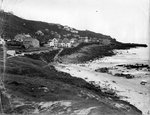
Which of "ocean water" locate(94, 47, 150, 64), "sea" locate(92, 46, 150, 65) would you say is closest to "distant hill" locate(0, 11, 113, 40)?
"sea" locate(92, 46, 150, 65)

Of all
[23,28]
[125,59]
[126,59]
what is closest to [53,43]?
[125,59]

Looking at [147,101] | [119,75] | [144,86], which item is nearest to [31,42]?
[119,75]

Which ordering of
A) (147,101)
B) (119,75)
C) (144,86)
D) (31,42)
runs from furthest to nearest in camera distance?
(31,42), (119,75), (144,86), (147,101)

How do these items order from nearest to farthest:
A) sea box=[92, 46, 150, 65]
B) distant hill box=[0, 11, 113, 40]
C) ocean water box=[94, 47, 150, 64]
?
1. sea box=[92, 46, 150, 65]
2. ocean water box=[94, 47, 150, 64]
3. distant hill box=[0, 11, 113, 40]

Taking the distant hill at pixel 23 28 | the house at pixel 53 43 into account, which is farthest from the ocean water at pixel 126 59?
the distant hill at pixel 23 28

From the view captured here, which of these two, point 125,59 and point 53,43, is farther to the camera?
point 53,43

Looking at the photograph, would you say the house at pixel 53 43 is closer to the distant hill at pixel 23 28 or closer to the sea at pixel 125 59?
the sea at pixel 125 59

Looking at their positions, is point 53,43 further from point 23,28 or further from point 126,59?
point 23,28

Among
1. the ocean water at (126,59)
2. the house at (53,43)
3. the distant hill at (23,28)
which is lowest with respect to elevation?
the ocean water at (126,59)

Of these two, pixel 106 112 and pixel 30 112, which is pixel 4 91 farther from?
pixel 106 112

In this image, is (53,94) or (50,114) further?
(53,94)

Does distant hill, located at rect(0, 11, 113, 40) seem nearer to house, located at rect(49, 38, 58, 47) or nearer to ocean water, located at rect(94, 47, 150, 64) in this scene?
house, located at rect(49, 38, 58, 47)
